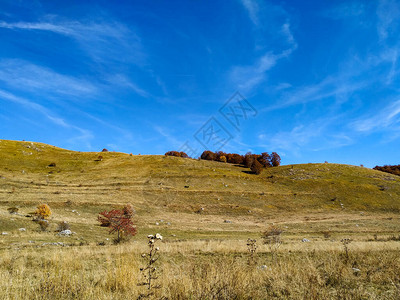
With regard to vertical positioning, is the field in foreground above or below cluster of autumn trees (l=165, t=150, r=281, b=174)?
below

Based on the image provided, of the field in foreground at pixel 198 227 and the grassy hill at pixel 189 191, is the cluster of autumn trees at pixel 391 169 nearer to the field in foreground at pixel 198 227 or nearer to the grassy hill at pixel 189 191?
the grassy hill at pixel 189 191

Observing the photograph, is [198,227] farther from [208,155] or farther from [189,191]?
[208,155]

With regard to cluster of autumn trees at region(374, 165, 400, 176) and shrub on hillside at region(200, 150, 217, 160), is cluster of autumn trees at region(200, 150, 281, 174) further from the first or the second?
cluster of autumn trees at region(374, 165, 400, 176)

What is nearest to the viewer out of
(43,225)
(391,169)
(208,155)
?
(43,225)

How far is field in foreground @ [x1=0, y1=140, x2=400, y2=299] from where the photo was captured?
5764 mm

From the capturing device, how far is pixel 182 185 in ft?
214

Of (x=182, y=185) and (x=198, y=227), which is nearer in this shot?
(x=198, y=227)

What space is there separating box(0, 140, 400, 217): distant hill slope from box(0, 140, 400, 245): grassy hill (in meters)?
0.18

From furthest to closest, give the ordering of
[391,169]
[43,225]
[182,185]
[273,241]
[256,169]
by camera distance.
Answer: [391,169], [256,169], [182,185], [43,225], [273,241]

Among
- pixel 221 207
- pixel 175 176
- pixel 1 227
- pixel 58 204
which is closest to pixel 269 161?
pixel 175 176

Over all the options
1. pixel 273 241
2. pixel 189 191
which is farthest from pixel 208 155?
pixel 273 241

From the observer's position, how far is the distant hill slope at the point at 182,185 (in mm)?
49594

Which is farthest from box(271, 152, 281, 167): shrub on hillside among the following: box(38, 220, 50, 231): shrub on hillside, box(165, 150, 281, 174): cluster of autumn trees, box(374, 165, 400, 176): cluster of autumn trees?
box(38, 220, 50, 231): shrub on hillside

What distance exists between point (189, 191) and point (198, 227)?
79.4 ft
